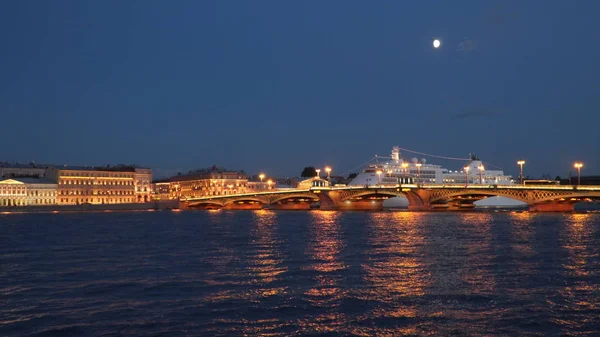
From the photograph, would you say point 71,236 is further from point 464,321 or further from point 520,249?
point 464,321

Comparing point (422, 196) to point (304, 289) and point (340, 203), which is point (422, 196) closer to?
point (340, 203)

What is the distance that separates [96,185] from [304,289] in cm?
11898

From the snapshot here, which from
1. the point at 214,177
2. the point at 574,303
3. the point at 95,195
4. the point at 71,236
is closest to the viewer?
the point at 574,303

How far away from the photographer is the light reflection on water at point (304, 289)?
52.1 ft

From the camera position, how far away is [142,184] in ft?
471

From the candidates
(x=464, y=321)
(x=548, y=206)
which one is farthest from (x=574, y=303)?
(x=548, y=206)

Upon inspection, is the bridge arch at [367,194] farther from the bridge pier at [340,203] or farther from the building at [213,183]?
the building at [213,183]

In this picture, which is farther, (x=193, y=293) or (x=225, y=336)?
(x=193, y=293)

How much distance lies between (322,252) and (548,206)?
55.7 meters

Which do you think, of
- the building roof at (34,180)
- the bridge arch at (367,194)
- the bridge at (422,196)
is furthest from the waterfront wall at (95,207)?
the bridge arch at (367,194)

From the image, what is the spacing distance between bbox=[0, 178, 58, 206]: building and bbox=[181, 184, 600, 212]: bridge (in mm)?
25722

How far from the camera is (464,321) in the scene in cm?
1614

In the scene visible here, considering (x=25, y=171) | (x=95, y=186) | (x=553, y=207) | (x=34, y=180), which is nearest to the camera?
(x=553, y=207)

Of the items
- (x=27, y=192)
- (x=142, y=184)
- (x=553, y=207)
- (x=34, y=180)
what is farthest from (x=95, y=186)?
(x=553, y=207)
